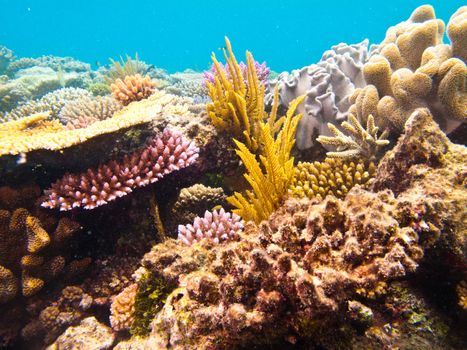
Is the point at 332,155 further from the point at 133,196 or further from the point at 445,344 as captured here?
the point at 133,196

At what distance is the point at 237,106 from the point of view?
405cm

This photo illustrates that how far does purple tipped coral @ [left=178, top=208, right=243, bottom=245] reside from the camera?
10.1 feet

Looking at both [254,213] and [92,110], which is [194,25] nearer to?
[92,110]

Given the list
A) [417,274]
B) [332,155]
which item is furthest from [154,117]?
[417,274]

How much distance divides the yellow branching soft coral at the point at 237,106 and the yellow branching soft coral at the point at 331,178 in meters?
0.85

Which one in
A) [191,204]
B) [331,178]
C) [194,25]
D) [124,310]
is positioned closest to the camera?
[124,310]

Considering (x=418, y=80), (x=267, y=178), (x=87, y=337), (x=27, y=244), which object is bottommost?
(x=87, y=337)

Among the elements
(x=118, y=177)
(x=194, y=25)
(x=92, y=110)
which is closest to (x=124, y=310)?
(x=118, y=177)

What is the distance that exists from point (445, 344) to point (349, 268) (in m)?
0.73

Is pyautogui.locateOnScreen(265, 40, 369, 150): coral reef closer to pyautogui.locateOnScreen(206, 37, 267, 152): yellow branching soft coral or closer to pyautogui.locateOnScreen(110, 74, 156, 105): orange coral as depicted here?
pyautogui.locateOnScreen(206, 37, 267, 152): yellow branching soft coral


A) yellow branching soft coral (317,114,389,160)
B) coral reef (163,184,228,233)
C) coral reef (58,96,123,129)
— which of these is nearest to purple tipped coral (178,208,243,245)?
coral reef (163,184,228,233)

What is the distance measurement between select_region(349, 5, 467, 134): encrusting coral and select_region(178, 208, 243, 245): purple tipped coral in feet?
7.41

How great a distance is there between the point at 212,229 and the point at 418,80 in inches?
115

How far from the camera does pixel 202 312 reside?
1719 millimetres
